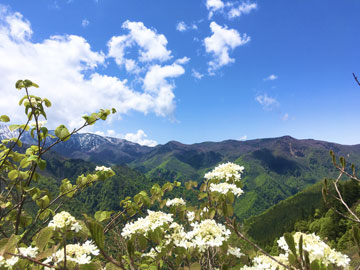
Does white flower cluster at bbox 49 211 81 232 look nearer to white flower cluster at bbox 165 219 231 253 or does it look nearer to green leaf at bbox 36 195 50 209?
green leaf at bbox 36 195 50 209

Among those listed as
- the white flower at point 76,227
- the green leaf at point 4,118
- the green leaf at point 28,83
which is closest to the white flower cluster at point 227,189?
the white flower at point 76,227

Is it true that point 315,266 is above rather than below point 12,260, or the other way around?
below

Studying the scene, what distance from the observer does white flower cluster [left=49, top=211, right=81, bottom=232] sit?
8.20 ft

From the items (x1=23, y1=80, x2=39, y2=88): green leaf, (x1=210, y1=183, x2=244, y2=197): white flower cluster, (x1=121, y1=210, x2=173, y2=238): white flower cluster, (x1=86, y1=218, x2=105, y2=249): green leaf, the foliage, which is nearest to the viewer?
(x1=86, y1=218, x2=105, y2=249): green leaf

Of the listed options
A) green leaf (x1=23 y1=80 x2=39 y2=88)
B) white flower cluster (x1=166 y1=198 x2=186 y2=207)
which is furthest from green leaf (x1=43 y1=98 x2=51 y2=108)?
white flower cluster (x1=166 y1=198 x2=186 y2=207)

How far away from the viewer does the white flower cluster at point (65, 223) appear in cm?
250

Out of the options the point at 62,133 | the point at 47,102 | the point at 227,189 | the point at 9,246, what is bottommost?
the point at 9,246

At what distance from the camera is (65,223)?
2537mm

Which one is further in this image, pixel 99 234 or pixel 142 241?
pixel 142 241

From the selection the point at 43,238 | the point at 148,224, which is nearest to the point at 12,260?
the point at 43,238

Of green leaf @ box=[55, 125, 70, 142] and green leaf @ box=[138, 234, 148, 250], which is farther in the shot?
green leaf @ box=[138, 234, 148, 250]

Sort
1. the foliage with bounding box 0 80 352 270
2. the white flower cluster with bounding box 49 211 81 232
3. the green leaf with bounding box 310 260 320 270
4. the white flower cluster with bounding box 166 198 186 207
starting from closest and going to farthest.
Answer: the green leaf with bounding box 310 260 320 270, the foliage with bounding box 0 80 352 270, the white flower cluster with bounding box 49 211 81 232, the white flower cluster with bounding box 166 198 186 207

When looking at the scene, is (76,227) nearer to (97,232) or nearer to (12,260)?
(12,260)

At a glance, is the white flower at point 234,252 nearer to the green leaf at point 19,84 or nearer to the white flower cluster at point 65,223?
the white flower cluster at point 65,223
